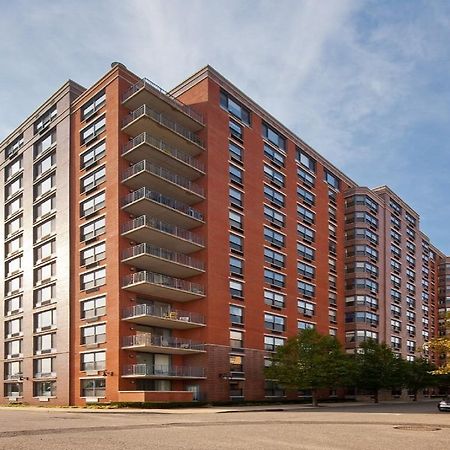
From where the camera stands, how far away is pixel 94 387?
43656 mm

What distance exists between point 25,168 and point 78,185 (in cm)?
1119

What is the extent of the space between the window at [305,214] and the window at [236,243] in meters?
12.4

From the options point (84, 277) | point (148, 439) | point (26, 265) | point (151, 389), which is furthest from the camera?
point (26, 265)

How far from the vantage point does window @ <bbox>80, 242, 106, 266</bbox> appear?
45.4m

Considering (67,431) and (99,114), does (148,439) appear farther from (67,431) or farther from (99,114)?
(99,114)

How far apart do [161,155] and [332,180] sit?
103 feet

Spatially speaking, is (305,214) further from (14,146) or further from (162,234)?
(14,146)

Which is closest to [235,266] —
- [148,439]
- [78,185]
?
[78,185]

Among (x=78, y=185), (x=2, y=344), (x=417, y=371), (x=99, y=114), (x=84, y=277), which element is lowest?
(x=417, y=371)

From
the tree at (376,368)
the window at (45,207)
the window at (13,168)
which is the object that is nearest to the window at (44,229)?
the window at (45,207)

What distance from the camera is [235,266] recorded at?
1982 inches

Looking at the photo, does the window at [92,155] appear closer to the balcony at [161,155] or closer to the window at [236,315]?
the balcony at [161,155]

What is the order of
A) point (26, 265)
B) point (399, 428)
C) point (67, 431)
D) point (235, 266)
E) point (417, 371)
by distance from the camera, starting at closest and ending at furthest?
point (67, 431) < point (399, 428) < point (235, 266) < point (26, 265) < point (417, 371)

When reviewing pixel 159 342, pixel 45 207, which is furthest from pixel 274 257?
pixel 45 207
